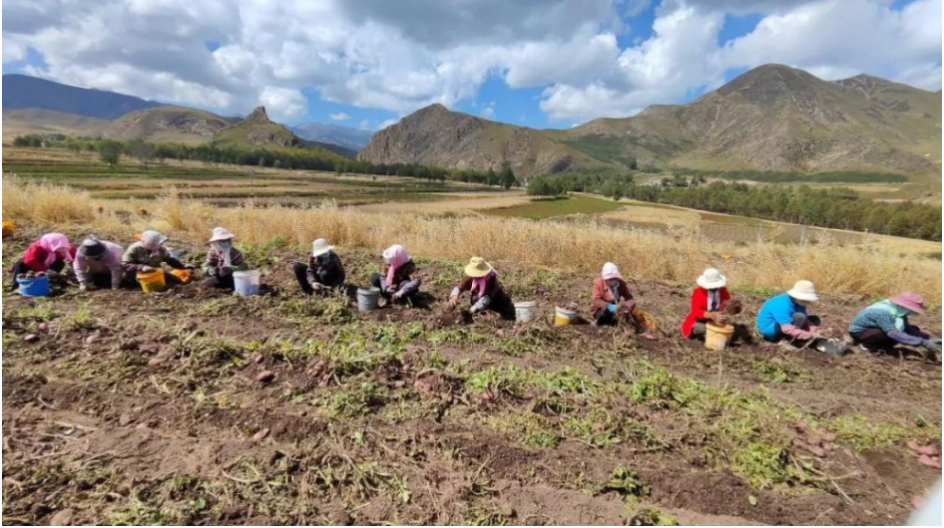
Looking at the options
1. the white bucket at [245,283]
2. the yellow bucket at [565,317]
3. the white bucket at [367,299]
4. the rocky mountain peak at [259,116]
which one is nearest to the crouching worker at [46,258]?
the white bucket at [245,283]

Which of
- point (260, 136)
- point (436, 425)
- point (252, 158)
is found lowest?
point (436, 425)

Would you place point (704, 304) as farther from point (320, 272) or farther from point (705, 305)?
point (320, 272)

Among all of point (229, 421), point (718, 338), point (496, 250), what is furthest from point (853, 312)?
point (229, 421)

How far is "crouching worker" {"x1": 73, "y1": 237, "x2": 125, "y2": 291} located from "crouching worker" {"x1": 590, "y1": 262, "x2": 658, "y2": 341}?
6365 mm

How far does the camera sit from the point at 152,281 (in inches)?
244

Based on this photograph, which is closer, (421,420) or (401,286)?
(421,420)

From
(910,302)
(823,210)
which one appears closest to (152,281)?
(910,302)

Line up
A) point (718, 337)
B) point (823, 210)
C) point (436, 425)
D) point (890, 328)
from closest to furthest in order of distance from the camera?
point (436, 425)
point (718, 337)
point (890, 328)
point (823, 210)

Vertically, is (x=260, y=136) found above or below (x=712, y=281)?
above

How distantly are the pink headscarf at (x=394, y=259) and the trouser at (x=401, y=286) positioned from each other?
0.35ft

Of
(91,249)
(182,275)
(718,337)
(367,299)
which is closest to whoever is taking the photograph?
(718,337)

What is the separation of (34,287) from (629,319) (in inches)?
290

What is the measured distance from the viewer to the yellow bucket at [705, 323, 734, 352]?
521 cm

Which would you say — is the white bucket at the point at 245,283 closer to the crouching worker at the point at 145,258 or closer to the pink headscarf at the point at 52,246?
the crouching worker at the point at 145,258
